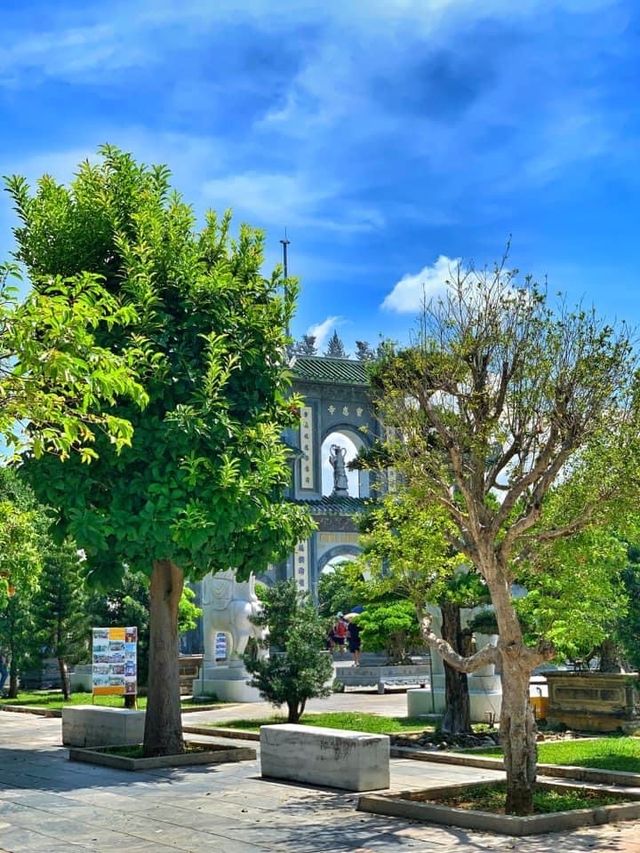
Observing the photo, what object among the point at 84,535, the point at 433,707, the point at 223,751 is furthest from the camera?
the point at 433,707

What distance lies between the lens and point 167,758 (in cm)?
1666

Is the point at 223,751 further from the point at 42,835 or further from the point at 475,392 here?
the point at 475,392

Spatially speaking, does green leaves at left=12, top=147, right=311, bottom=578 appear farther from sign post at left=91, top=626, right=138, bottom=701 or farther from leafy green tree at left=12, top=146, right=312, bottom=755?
sign post at left=91, top=626, right=138, bottom=701

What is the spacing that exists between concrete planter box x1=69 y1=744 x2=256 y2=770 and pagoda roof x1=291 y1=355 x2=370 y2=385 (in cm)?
2688

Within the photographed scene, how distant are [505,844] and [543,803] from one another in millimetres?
1584

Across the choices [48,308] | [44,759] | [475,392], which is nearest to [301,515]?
[44,759]

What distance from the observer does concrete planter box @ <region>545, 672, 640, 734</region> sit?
62.6 feet

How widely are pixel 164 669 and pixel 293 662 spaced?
13.2ft

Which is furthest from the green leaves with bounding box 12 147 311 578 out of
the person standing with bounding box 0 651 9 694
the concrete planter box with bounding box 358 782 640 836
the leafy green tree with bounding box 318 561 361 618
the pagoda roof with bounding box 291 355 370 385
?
the leafy green tree with bounding box 318 561 361 618

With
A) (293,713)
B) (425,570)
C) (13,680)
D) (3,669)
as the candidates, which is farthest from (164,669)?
(13,680)

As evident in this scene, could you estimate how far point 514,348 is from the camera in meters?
12.3

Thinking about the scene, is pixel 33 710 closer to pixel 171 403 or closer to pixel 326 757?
pixel 171 403

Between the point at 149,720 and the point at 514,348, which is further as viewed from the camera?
Result: the point at 149,720

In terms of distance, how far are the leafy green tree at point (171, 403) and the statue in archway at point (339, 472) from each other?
26.0m
